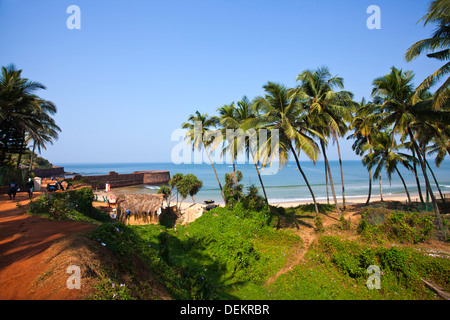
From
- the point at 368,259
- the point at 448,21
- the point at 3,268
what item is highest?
the point at 448,21

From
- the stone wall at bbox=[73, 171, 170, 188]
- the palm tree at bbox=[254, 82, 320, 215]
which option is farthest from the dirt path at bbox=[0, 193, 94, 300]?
the stone wall at bbox=[73, 171, 170, 188]

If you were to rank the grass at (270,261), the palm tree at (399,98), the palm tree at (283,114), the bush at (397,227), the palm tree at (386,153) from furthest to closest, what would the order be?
1. the palm tree at (386,153)
2. the palm tree at (283,114)
3. the palm tree at (399,98)
4. the bush at (397,227)
5. the grass at (270,261)

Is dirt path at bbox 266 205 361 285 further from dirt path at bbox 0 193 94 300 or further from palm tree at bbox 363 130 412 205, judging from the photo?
dirt path at bbox 0 193 94 300

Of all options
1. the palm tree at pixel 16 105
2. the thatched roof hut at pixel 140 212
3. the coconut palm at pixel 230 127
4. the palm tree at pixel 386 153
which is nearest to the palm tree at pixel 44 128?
the palm tree at pixel 16 105

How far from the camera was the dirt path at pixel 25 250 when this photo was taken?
384 cm

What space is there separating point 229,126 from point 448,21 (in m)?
12.8

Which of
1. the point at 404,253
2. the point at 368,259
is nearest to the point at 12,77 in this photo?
the point at 368,259

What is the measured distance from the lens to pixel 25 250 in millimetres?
5457

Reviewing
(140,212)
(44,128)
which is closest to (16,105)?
(44,128)

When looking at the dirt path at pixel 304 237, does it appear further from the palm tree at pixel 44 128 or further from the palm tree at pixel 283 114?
the palm tree at pixel 44 128

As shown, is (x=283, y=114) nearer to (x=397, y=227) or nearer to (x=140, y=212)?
(x=397, y=227)

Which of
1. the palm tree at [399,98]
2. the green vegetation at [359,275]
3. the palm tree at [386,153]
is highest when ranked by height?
the palm tree at [399,98]
